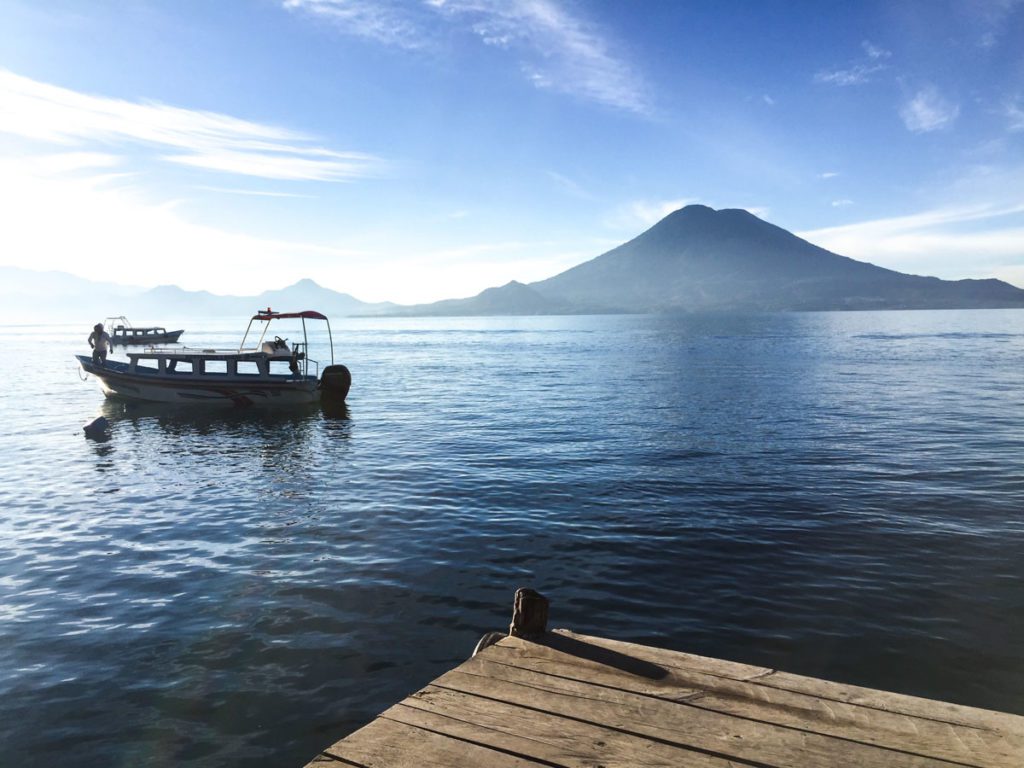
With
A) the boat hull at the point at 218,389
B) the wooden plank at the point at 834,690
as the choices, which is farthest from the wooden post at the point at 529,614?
the boat hull at the point at 218,389

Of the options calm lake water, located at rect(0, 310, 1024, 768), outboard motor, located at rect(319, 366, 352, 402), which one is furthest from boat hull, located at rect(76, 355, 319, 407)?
calm lake water, located at rect(0, 310, 1024, 768)

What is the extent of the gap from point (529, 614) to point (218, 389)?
1345 inches

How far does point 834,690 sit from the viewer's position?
5.05 metres

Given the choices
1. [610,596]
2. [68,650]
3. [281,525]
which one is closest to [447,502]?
[281,525]

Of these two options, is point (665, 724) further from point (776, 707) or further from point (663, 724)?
point (776, 707)

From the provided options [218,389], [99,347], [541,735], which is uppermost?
[99,347]

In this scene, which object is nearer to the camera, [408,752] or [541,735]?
[408,752]

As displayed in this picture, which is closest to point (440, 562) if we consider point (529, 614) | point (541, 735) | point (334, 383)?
point (529, 614)

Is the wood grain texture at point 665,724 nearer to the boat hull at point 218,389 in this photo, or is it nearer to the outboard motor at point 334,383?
the outboard motor at point 334,383

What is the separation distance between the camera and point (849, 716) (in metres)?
4.67

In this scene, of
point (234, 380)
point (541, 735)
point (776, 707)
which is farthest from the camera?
point (234, 380)

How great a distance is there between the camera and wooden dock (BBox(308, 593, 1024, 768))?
4.15 metres

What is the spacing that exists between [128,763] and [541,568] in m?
7.26

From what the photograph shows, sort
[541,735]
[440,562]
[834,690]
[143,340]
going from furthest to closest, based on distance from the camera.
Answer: [143,340] < [440,562] < [834,690] < [541,735]
